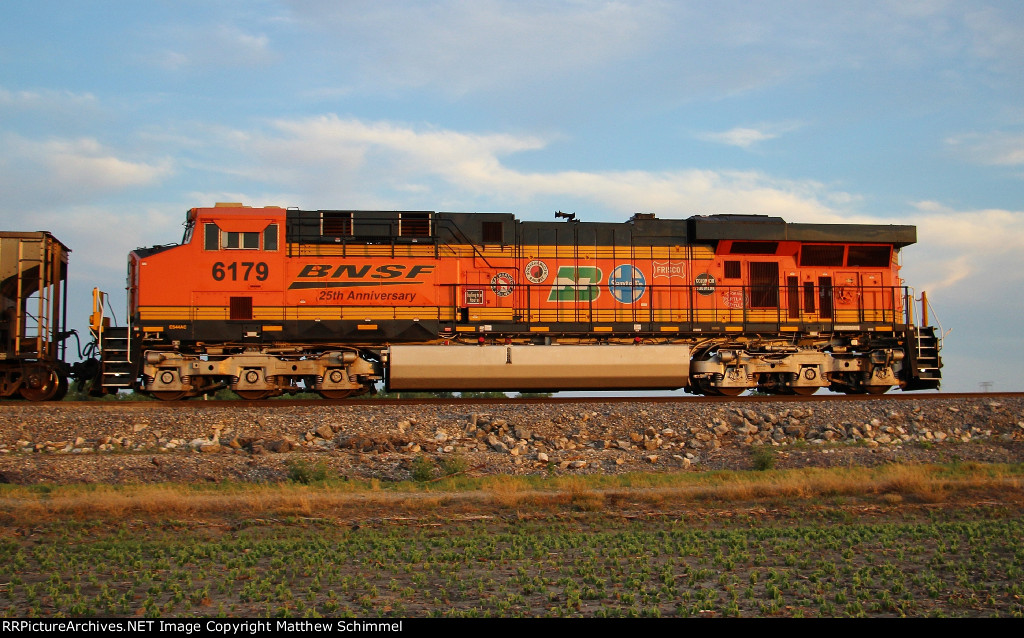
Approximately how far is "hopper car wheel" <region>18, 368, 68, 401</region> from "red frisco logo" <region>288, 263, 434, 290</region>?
17.3 ft

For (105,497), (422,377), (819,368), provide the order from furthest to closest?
(819,368)
(422,377)
(105,497)

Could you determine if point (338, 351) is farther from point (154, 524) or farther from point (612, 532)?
point (612, 532)

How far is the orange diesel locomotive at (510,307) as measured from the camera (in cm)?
1703

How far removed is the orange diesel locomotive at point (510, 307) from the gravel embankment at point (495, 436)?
136cm

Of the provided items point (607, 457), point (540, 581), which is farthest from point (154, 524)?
point (607, 457)

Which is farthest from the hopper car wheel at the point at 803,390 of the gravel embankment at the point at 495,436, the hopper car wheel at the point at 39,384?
the hopper car wheel at the point at 39,384

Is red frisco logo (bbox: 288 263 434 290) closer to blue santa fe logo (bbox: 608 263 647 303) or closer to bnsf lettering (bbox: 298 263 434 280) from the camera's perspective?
bnsf lettering (bbox: 298 263 434 280)

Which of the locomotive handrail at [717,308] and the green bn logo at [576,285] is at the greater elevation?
the green bn logo at [576,285]

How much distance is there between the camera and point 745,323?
1848 cm

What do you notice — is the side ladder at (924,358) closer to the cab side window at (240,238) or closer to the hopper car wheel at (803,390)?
the hopper car wheel at (803,390)

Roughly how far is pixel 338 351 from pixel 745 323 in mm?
9211

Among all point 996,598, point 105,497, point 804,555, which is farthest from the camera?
point 105,497

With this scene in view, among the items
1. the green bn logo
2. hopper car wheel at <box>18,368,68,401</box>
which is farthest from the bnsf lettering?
hopper car wheel at <box>18,368,68,401</box>

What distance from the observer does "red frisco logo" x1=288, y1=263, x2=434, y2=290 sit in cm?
1730
